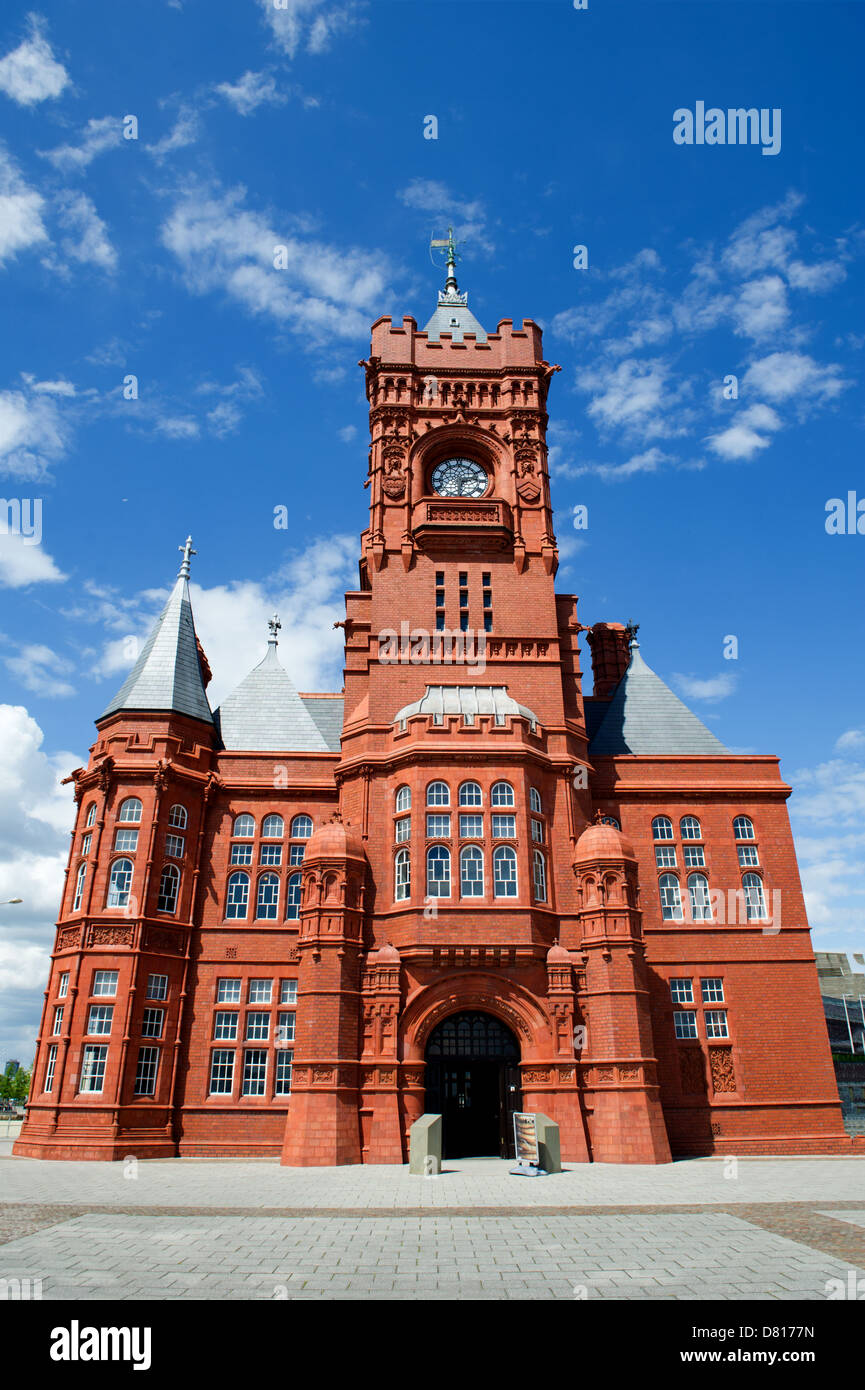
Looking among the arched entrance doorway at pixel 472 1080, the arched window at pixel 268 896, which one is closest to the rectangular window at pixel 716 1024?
the arched entrance doorway at pixel 472 1080

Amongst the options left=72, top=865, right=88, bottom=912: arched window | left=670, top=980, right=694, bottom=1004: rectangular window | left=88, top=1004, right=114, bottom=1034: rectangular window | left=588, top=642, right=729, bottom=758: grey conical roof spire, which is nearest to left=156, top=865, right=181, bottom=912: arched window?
left=72, top=865, right=88, bottom=912: arched window

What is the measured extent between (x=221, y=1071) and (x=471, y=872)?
40.0 ft

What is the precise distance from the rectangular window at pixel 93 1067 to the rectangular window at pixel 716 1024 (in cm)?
2173

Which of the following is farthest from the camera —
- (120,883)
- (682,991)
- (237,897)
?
(237,897)

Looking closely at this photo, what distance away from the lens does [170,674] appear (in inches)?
1393

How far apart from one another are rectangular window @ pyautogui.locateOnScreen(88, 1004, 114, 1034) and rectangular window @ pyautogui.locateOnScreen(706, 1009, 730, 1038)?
21682mm

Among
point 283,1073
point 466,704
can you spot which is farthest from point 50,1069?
point 466,704

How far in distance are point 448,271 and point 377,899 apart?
124 feet

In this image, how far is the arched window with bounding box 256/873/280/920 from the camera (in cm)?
3334

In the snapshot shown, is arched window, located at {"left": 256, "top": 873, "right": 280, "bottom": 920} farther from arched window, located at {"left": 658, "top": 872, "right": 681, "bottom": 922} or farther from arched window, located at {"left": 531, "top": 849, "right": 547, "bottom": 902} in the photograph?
arched window, located at {"left": 658, "top": 872, "right": 681, "bottom": 922}

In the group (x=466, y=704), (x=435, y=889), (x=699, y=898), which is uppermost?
(x=466, y=704)

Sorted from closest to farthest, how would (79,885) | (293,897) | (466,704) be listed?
(466,704)
(79,885)
(293,897)

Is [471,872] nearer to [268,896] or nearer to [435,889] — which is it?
[435,889]
